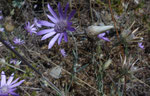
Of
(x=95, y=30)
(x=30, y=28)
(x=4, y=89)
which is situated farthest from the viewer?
(x=30, y=28)

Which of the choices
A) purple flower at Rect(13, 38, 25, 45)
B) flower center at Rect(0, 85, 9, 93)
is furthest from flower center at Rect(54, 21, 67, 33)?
purple flower at Rect(13, 38, 25, 45)

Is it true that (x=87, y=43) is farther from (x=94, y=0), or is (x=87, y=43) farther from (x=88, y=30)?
(x=88, y=30)

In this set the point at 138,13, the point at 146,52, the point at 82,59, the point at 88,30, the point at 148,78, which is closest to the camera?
the point at 88,30

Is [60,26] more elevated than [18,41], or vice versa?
[60,26]

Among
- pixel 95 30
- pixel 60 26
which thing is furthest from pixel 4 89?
pixel 95 30

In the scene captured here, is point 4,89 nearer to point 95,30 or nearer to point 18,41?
point 18,41

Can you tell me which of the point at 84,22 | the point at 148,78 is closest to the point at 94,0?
the point at 84,22

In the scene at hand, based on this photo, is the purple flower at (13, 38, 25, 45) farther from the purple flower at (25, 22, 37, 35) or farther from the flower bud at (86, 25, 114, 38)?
the flower bud at (86, 25, 114, 38)

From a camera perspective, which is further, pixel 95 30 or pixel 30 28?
pixel 30 28

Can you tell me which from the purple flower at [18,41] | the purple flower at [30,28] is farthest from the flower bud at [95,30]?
the purple flower at [30,28]
